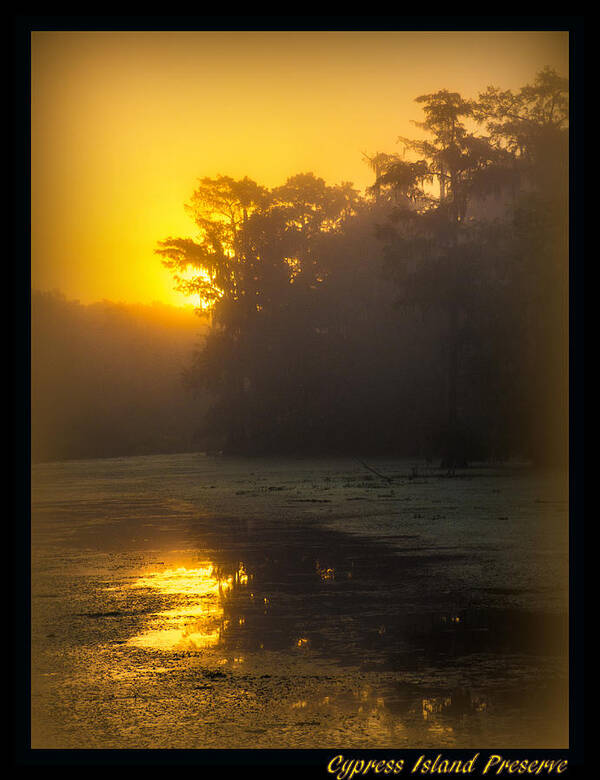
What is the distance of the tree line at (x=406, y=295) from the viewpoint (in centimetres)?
3278

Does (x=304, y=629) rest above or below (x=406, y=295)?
below

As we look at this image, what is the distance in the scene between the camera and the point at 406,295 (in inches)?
1428

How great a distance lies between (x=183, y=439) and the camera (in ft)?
215

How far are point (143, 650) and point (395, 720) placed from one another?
9.58 feet

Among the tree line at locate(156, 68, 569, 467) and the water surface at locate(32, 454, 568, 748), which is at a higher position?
the tree line at locate(156, 68, 569, 467)

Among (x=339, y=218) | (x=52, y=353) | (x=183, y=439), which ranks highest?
(x=339, y=218)

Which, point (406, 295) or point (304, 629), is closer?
point (304, 629)

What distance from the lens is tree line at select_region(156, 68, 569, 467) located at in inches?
1291

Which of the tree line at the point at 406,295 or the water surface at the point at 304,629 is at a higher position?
the tree line at the point at 406,295

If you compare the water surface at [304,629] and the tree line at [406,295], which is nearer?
the water surface at [304,629]
